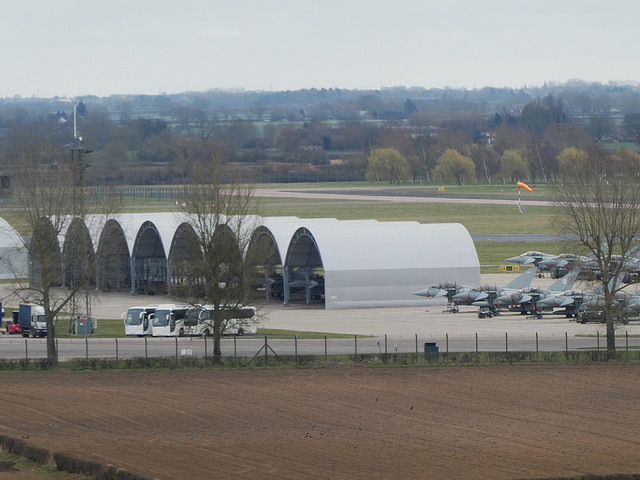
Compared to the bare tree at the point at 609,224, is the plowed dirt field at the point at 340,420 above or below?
below

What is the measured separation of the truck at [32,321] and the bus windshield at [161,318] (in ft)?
22.0

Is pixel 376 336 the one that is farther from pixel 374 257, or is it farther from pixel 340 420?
pixel 340 420

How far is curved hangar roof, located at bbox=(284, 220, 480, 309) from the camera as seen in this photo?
74812 mm

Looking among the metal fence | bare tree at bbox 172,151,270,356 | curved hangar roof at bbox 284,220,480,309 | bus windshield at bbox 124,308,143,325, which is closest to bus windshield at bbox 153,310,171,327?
bus windshield at bbox 124,308,143,325

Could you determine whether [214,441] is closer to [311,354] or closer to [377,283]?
[311,354]

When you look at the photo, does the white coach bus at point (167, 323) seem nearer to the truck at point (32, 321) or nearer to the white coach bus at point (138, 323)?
the white coach bus at point (138, 323)

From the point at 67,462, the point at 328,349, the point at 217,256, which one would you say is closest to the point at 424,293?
the point at 328,349

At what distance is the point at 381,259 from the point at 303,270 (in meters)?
7.07

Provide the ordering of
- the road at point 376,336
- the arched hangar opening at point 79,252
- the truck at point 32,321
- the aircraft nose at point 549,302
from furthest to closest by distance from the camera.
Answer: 1. the aircraft nose at point 549,302
2. the truck at point 32,321
3. the road at point 376,336
4. the arched hangar opening at point 79,252

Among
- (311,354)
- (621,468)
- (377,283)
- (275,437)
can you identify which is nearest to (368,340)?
(311,354)

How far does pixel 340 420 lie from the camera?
37500 mm

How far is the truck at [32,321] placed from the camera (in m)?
64.2

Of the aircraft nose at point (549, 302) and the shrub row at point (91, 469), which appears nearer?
the shrub row at point (91, 469)

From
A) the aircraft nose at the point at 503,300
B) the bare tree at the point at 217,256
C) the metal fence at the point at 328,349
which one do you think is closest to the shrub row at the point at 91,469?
the metal fence at the point at 328,349
